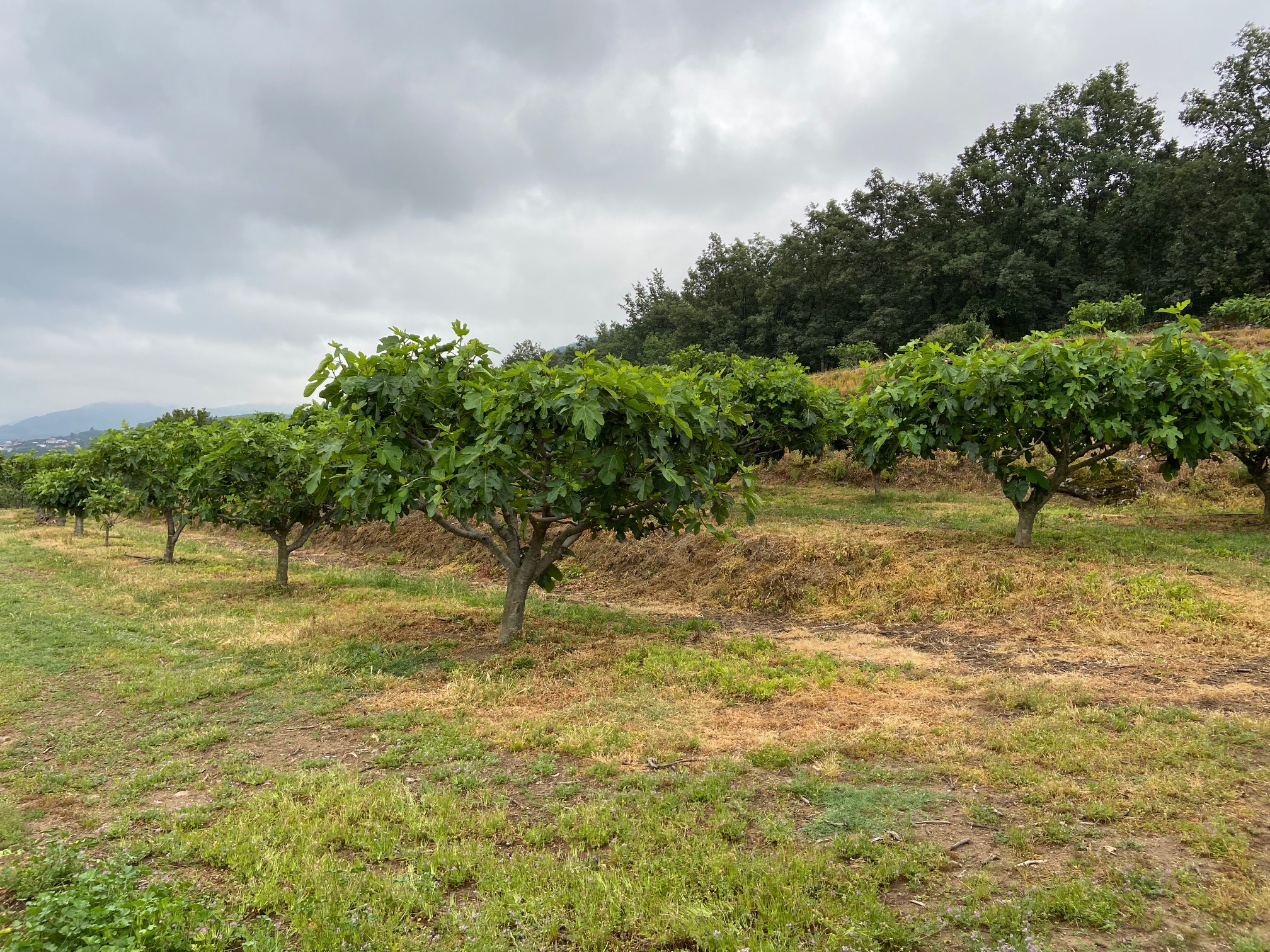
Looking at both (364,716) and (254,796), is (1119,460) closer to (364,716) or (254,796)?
(364,716)

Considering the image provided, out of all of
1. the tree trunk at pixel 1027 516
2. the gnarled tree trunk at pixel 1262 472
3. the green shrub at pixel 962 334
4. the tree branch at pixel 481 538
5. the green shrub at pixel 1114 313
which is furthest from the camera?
the green shrub at pixel 962 334

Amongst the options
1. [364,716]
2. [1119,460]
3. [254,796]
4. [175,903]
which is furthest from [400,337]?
[1119,460]

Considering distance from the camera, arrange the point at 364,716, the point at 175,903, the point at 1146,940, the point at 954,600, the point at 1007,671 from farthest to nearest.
A: the point at 954,600, the point at 1007,671, the point at 364,716, the point at 175,903, the point at 1146,940

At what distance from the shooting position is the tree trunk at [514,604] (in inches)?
346

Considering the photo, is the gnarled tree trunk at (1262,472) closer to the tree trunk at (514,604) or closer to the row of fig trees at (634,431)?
the row of fig trees at (634,431)

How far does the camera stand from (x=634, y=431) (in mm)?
6781

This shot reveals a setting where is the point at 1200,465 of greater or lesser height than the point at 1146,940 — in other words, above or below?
above

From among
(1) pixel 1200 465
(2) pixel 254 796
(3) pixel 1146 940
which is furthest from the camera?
(1) pixel 1200 465

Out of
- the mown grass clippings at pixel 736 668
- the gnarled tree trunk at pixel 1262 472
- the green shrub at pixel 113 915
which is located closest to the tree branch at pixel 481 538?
the mown grass clippings at pixel 736 668

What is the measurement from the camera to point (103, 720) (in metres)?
6.36

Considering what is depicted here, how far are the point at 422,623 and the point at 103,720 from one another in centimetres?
417

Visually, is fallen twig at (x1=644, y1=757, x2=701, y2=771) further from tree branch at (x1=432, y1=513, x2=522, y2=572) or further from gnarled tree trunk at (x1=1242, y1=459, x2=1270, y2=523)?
gnarled tree trunk at (x1=1242, y1=459, x2=1270, y2=523)

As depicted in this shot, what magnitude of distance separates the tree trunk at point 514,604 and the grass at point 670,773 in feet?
0.97

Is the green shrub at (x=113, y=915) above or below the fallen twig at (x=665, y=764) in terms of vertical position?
above
